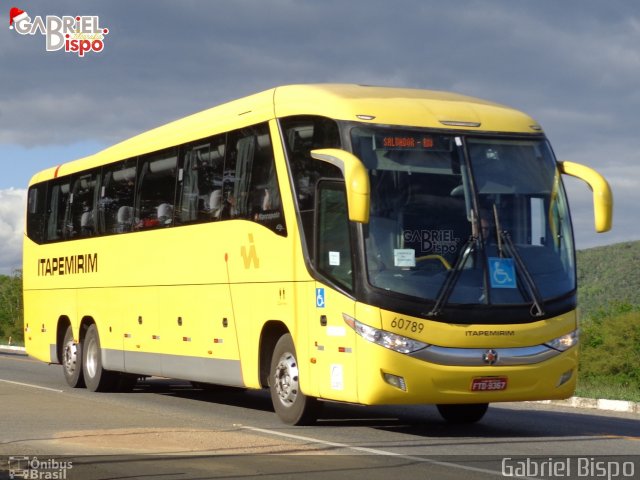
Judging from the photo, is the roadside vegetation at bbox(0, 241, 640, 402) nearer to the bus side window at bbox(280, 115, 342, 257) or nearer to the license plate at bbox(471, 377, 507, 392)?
the license plate at bbox(471, 377, 507, 392)

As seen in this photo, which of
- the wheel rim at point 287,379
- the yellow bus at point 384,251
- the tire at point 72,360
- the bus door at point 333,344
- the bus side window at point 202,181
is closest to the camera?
the yellow bus at point 384,251

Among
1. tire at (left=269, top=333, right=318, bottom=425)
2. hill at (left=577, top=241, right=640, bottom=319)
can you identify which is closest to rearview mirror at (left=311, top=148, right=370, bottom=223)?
tire at (left=269, top=333, right=318, bottom=425)

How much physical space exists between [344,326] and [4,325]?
58039 millimetres

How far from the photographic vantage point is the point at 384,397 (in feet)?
42.6

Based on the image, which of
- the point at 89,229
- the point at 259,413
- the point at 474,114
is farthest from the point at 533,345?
the point at 89,229

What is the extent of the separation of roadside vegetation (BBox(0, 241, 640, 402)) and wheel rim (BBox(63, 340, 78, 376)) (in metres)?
9.01

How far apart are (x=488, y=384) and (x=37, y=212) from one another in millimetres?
13965

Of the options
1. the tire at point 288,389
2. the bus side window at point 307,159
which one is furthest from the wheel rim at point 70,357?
the bus side window at point 307,159

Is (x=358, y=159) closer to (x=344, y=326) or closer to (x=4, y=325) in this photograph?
(x=344, y=326)

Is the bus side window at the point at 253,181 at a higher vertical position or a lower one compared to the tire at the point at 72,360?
higher

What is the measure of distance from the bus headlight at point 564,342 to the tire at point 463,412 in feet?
6.94

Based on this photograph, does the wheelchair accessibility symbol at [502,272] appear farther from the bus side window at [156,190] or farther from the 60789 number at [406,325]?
the bus side window at [156,190]

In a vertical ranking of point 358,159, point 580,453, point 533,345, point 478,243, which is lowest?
point 580,453

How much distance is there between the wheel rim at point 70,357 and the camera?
73.7 ft
